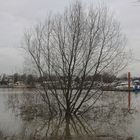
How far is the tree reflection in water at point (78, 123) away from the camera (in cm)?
1512

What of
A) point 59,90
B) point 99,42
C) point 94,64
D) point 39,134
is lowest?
point 39,134

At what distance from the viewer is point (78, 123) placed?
19.6 metres

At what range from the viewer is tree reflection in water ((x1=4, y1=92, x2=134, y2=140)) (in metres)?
15.1

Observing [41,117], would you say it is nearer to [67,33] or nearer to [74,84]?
[74,84]

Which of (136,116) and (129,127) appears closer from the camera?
(129,127)

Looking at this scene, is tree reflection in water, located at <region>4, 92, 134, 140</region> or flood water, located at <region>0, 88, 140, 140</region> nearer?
flood water, located at <region>0, 88, 140, 140</region>

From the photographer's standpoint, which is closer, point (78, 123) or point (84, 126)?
point (84, 126)

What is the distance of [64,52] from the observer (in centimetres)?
2305

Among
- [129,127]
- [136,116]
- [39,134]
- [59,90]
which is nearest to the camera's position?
[39,134]

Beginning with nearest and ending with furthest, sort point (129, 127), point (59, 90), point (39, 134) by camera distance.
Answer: point (39, 134) < point (129, 127) < point (59, 90)

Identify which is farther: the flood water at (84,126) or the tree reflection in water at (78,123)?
the tree reflection in water at (78,123)

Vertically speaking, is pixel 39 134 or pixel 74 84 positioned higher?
pixel 74 84

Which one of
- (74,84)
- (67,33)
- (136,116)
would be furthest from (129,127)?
(67,33)

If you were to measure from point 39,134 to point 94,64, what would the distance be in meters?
8.82
